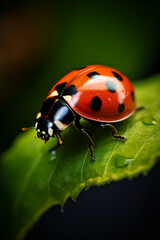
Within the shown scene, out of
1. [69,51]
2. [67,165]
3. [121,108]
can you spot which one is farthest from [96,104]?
[69,51]

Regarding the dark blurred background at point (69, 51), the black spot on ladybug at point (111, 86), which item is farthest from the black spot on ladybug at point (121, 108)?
the dark blurred background at point (69, 51)

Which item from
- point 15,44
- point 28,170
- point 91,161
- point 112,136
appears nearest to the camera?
point 91,161

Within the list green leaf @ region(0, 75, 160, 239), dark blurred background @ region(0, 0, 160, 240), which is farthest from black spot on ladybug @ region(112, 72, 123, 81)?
dark blurred background @ region(0, 0, 160, 240)

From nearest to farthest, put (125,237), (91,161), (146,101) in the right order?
(91,161)
(146,101)
(125,237)

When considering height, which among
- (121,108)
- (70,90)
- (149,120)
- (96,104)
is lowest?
(149,120)

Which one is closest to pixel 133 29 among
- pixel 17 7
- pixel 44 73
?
pixel 44 73

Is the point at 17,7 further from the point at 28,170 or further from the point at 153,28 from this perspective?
the point at 28,170

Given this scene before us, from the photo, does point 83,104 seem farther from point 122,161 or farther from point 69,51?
point 69,51

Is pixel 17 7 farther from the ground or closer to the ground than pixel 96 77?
farther from the ground
